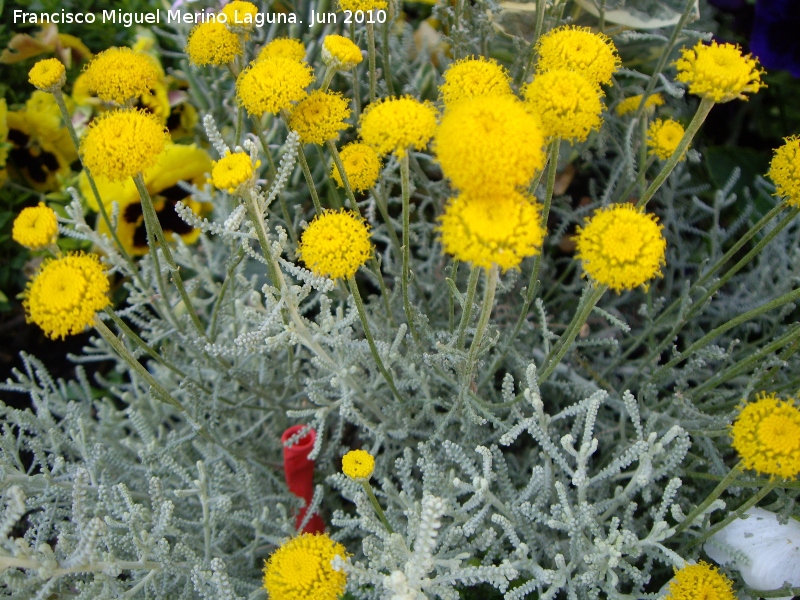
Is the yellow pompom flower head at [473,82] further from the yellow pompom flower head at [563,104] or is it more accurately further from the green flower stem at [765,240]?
the green flower stem at [765,240]

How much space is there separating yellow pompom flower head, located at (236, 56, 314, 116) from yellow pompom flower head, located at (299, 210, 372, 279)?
119 mm

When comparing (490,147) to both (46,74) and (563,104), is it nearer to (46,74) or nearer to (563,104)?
(563,104)

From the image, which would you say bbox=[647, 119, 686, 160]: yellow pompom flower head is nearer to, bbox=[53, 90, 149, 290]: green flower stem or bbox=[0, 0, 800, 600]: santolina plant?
bbox=[0, 0, 800, 600]: santolina plant

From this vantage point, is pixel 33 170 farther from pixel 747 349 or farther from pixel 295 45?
pixel 747 349

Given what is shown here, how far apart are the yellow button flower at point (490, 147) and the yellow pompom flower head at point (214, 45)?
0.32 m

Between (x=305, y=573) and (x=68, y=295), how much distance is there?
31cm

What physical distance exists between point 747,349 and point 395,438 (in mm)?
520

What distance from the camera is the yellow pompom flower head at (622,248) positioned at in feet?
1.48

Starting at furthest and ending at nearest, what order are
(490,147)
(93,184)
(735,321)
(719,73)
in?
(93,184) → (735,321) → (719,73) → (490,147)

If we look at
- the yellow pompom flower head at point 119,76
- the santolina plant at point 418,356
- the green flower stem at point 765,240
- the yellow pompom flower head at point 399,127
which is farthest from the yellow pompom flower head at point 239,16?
the green flower stem at point 765,240

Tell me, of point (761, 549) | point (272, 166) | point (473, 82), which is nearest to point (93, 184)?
point (272, 166)

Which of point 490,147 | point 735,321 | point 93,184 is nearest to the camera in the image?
point 490,147

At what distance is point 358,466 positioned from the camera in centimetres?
52

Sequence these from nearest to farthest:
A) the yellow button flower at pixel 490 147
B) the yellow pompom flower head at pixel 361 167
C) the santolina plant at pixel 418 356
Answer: the yellow button flower at pixel 490 147
the santolina plant at pixel 418 356
the yellow pompom flower head at pixel 361 167
